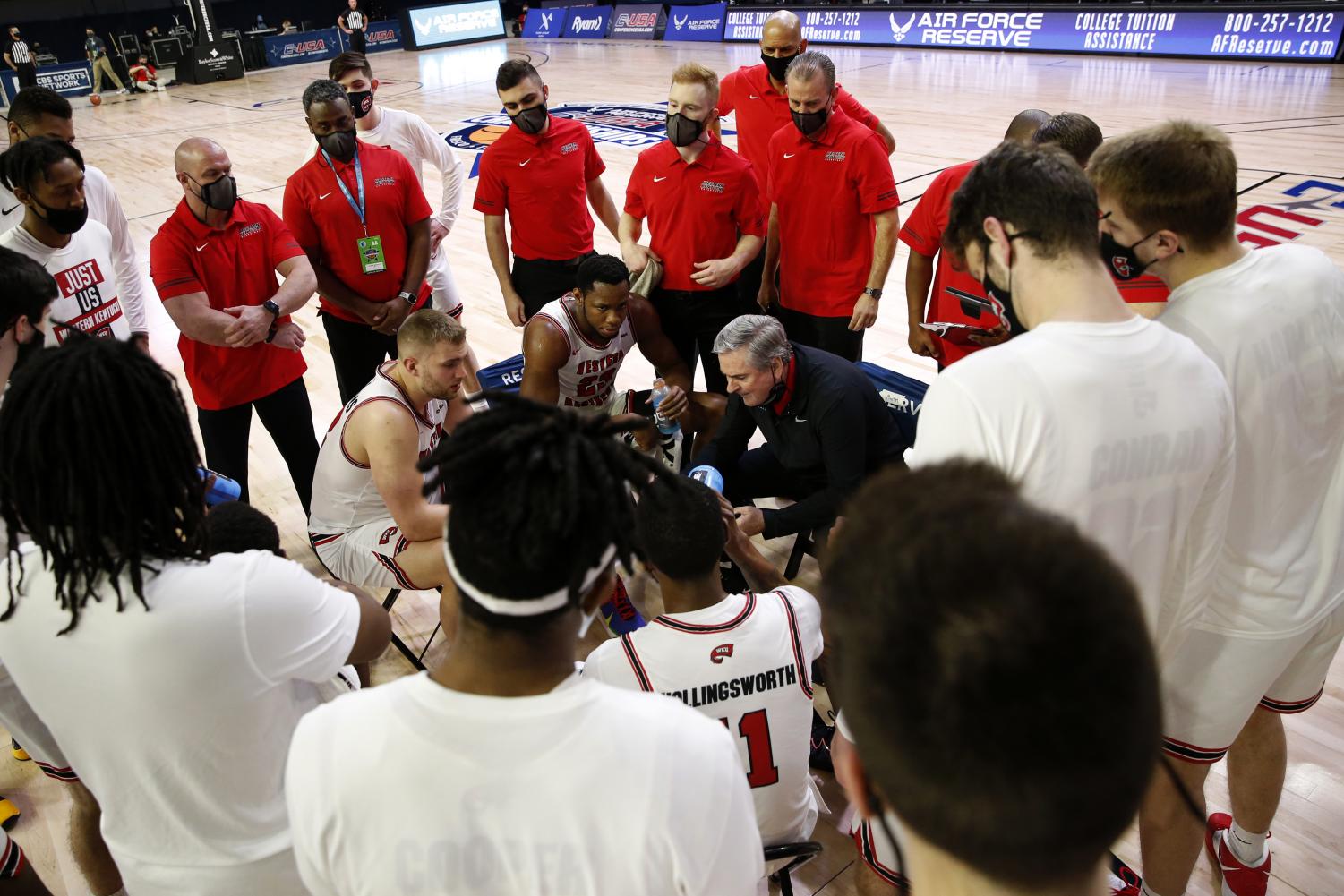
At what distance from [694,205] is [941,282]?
122 cm

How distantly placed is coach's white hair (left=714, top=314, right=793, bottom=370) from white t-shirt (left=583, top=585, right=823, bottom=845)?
128 cm

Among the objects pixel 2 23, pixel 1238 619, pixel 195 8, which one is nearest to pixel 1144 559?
pixel 1238 619

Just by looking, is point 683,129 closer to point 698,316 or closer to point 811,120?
point 811,120

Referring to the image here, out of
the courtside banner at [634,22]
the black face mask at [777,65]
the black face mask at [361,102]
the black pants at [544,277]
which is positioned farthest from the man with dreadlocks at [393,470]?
the courtside banner at [634,22]

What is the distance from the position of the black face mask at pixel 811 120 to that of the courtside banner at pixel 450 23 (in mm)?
22613

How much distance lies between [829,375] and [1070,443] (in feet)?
5.86

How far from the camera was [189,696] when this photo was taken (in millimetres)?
1452

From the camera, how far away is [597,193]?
506 cm

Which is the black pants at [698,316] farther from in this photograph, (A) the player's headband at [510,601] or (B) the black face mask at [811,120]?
(A) the player's headband at [510,601]

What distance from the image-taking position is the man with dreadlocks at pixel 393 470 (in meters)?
3.03

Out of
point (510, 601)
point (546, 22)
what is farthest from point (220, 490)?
point (546, 22)

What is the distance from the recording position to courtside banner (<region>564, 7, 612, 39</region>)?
71.7ft

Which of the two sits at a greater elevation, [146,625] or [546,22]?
[546,22]

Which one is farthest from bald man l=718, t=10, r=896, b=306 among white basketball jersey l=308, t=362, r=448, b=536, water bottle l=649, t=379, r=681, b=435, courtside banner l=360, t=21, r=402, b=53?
courtside banner l=360, t=21, r=402, b=53
